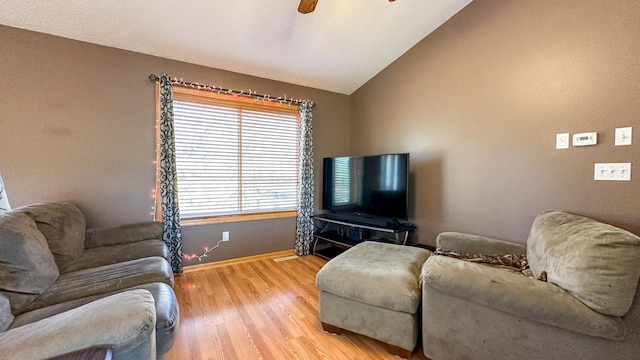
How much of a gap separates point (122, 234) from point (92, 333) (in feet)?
5.98

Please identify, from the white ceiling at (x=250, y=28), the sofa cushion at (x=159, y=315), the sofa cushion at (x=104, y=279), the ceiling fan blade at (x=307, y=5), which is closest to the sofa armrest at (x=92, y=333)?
the sofa cushion at (x=159, y=315)

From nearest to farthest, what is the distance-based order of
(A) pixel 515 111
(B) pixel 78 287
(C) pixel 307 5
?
(B) pixel 78 287 < (C) pixel 307 5 < (A) pixel 515 111

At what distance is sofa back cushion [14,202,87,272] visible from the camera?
1796 mm

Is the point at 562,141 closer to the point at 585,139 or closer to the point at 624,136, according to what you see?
the point at 585,139

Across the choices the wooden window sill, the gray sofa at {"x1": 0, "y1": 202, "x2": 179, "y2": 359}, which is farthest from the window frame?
the gray sofa at {"x1": 0, "y1": 202, "x2": 179, "y2": 359}

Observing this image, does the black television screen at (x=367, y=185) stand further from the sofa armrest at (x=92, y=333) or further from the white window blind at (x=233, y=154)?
the sofa armrest at (x=92, y=333)

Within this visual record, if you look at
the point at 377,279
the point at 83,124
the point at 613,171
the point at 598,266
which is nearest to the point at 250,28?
the point at 83,124

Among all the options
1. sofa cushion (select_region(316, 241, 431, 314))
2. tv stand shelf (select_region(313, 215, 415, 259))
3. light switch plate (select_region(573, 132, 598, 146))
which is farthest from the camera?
tv stand shelf (select_region(313, 215, 415, 259))

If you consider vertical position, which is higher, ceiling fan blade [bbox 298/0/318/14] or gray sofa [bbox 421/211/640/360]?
ceiling fan blade [bbox 298/0/318/14]

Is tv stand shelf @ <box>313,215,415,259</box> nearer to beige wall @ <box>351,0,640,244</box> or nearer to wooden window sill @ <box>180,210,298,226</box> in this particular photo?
beige wall @ <box>351,0,640,244</box>

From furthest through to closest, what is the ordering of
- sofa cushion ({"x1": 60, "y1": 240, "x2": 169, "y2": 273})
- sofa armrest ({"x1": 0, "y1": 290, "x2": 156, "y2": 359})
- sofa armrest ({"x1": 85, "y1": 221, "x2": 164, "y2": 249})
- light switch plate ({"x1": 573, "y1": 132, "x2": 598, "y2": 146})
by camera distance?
sofa armrest ({"x1": 85, "y1": 221, "x2": 164, "y2": 249}) → sofa cushion ({"x1": 60, "y1": 240, "x2": 169, "y2": 273}) → light switch plate ({"x1": 573, "y1": 132, "x2": 598, "y2": 146}) → sofa armrest ({"x1": 0, "y1": 290, "x2": 156, "y2": 359})

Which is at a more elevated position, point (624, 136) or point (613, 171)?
point (624, 136)

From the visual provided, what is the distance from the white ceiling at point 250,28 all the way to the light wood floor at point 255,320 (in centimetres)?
248

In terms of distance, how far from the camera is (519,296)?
1.19 m
